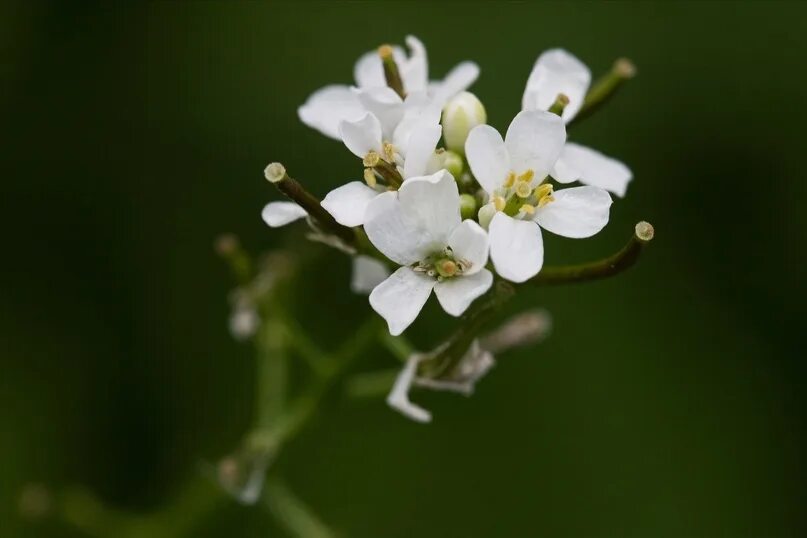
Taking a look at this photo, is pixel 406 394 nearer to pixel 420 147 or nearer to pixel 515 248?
pixel 515 248

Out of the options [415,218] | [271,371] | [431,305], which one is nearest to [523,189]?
[415,218]

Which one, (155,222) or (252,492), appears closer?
(252,492)

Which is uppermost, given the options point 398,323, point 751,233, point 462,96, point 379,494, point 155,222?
point 462,96

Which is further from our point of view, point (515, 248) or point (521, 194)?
point (521, 194)

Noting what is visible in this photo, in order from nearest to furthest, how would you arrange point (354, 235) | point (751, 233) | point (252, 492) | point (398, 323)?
point (398, 323) → point (354, 235) → point (252, 492) → point (751, 233)

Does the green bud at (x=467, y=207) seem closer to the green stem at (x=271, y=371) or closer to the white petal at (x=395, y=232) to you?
the white petal at (x=395, y=232)

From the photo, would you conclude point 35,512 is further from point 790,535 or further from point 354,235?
point 790,535

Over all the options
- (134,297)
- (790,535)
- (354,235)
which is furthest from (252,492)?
(790,535)
